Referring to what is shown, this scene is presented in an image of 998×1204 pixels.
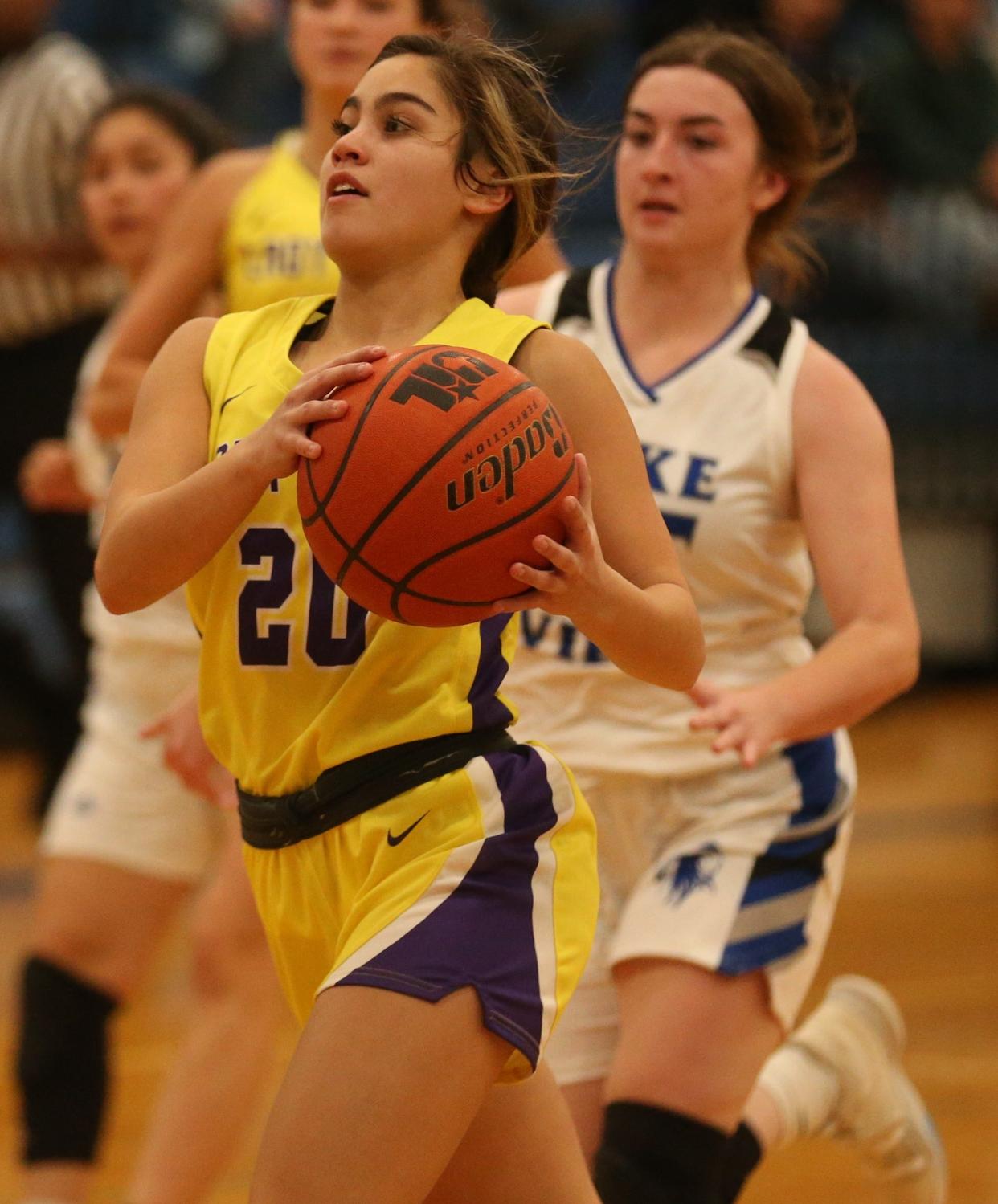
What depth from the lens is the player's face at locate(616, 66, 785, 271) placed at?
306cm

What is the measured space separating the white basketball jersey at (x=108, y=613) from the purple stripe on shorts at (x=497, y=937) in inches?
59.1

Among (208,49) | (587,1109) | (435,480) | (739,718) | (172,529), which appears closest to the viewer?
(435,480)

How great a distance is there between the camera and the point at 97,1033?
3.62 m

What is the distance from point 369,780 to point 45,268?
364cm

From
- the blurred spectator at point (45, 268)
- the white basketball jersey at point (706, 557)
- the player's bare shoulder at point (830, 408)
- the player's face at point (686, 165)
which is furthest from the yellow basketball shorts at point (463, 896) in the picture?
the blurred spectator at point (45, 268)

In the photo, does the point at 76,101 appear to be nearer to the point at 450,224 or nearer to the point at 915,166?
the point at 450,224

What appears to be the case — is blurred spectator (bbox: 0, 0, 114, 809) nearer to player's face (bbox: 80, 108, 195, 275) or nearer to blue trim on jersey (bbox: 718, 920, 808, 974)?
player's face (bbox: 80, 108, 195, 275)

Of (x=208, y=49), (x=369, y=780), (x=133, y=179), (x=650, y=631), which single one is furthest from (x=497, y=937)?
(x=208, y=49)

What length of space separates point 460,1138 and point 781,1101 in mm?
1326

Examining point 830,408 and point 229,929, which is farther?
point 229,929

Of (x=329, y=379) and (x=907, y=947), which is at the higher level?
(x=329, y=379)

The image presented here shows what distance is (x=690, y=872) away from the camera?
9.60 ft

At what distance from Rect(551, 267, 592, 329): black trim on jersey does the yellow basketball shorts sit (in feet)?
3.48

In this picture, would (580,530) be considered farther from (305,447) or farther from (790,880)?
(790,880)
